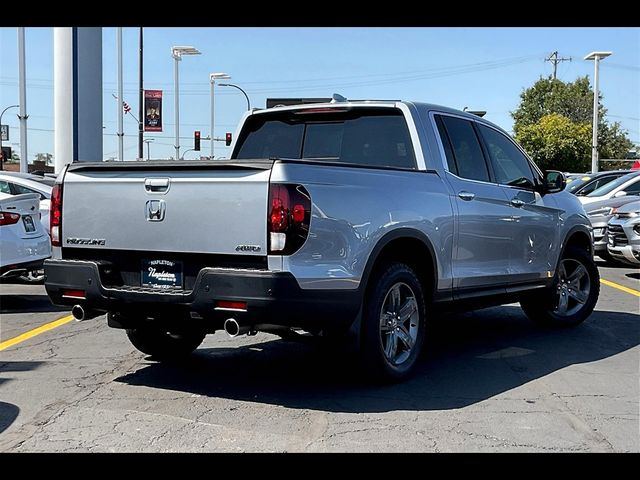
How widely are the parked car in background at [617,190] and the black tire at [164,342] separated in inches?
416

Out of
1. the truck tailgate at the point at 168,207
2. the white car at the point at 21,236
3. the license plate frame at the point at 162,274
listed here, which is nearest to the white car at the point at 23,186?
the white car at the point at 21,236

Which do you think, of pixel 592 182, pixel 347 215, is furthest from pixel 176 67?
pixel 347 215

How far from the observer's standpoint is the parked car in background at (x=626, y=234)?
38.5 ft

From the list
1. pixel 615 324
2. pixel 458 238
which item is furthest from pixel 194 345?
pixel 615 324

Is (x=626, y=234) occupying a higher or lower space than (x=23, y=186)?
lower

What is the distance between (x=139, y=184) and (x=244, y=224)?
890 mm

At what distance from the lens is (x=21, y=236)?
8766mm

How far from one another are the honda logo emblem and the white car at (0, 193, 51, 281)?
4336 millimetres

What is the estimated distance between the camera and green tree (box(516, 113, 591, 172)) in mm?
62344

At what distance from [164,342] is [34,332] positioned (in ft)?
6.84

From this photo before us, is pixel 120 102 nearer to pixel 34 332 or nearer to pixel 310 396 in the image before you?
pixel 34 332

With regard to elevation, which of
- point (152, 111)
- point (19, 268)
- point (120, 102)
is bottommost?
point (19, 268)

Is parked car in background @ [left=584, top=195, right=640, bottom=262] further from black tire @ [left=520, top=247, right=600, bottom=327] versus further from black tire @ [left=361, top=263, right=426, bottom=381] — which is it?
black tire @ [left=361, top=263, right=426, bottom=381]
